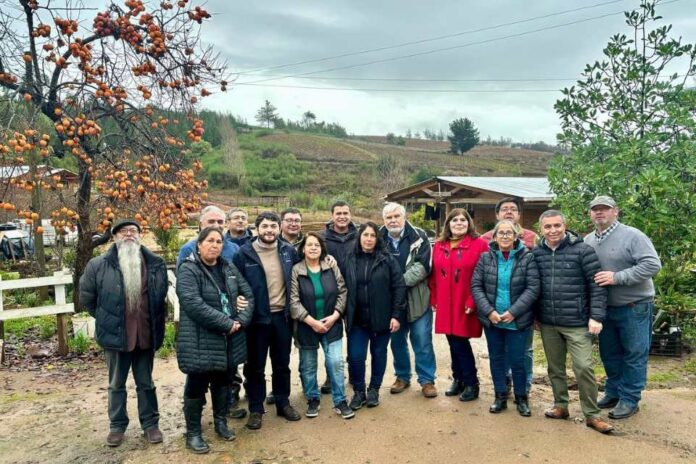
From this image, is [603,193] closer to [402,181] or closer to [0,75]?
[0,75]

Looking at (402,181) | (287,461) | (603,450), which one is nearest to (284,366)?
(287,461)

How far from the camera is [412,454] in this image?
124 inches

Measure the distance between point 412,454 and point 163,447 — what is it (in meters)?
1.69

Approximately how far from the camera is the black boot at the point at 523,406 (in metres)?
3.62

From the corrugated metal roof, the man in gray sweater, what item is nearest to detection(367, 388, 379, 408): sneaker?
the man in gray sweater

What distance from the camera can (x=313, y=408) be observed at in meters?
3.75

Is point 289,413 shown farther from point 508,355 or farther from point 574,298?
point 574,298

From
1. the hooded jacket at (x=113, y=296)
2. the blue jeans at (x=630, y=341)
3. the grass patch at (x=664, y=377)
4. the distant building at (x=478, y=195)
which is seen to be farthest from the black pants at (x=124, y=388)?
the distant building at (x=478, y=195)

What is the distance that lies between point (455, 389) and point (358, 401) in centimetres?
85

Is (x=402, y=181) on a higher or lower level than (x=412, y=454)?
higher

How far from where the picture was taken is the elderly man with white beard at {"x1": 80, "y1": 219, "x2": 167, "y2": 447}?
3.30m

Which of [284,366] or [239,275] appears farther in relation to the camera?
[284,366]

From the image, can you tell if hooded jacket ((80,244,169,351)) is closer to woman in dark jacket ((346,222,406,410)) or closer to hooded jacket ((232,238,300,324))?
hooded jacket ((232,238,300,324))

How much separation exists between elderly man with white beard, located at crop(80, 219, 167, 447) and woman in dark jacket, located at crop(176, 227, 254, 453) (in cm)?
33
